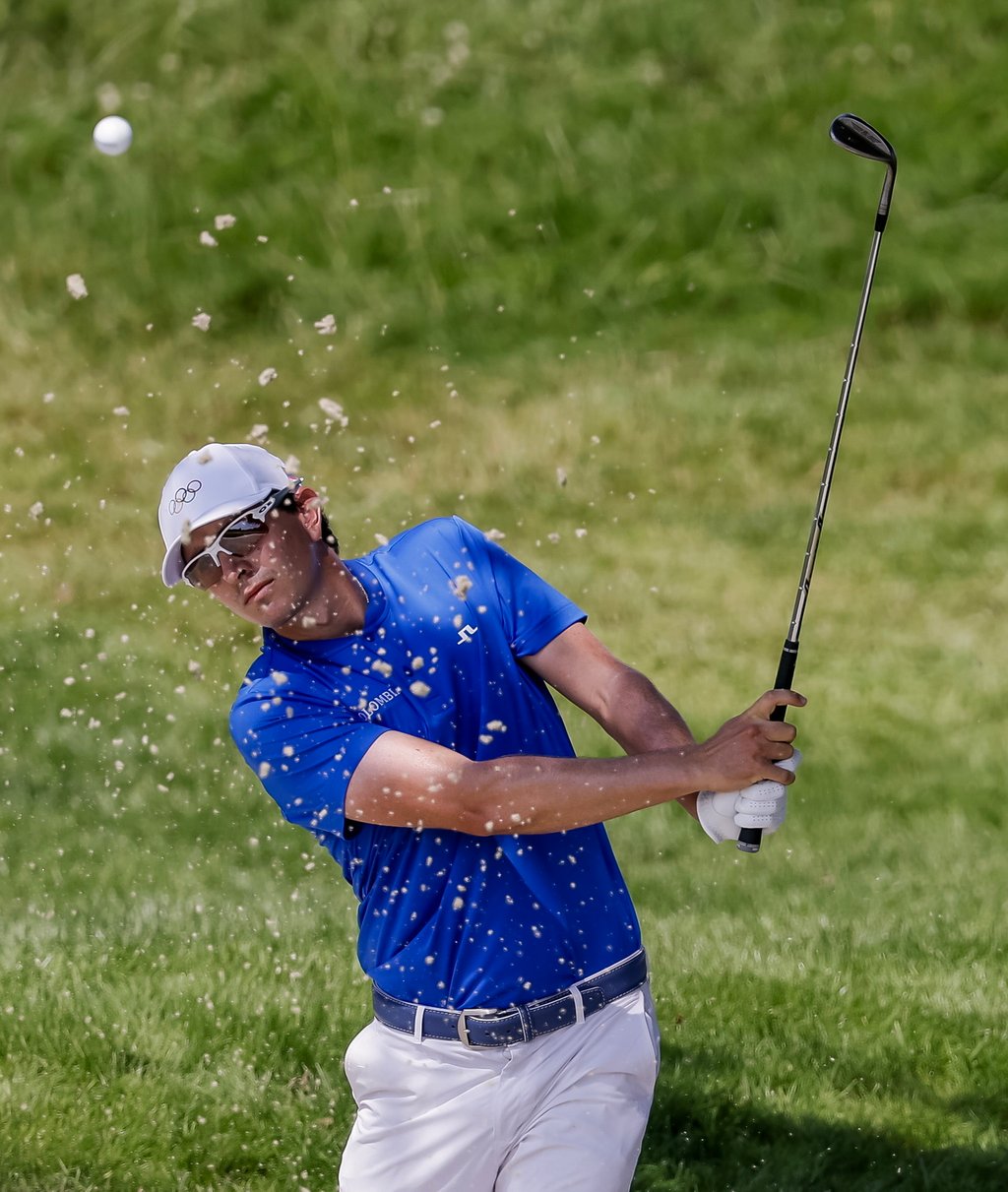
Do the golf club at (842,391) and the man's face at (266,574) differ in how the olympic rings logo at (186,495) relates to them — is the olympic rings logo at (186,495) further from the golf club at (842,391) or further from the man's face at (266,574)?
the golf club at (842,391)

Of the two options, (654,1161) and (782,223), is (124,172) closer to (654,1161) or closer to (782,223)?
(782,223)

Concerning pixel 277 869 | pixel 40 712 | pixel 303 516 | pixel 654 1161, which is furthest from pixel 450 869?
pixel 40 712

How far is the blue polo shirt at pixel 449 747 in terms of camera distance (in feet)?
14.0

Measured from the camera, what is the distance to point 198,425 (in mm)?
13930

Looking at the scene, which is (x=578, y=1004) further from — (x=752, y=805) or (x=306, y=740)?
(x=306, y=740)

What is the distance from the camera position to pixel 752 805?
4.00 m

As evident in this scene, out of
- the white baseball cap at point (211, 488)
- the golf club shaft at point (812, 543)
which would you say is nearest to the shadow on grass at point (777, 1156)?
the golf club shaft at point (812, 543)

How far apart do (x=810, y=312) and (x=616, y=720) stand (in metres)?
11.2

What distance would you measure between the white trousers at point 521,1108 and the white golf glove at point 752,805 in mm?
560

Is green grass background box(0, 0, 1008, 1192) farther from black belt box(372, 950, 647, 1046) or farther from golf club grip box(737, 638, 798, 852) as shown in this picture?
golf club grip box(737, 638, 798, 852)

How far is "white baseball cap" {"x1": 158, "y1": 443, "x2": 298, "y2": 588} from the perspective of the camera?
4.27 m

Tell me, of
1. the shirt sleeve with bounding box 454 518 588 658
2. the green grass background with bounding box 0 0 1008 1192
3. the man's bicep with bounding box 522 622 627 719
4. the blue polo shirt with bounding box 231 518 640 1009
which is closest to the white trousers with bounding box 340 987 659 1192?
the blue polo shirt with bounding box 231 518 640 1009

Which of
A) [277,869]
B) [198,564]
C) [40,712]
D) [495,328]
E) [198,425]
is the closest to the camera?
[198,564]

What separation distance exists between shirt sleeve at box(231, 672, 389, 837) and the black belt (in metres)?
0.45
